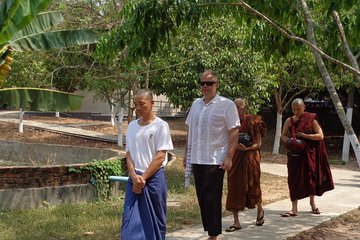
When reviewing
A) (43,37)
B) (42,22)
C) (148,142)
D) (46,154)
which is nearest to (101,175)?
(43,37)

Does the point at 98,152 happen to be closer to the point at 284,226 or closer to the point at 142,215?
the point at 284,226

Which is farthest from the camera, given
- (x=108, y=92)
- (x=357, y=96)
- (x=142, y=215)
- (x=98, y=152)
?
(x=357, y=96)

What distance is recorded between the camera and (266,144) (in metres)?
22.6

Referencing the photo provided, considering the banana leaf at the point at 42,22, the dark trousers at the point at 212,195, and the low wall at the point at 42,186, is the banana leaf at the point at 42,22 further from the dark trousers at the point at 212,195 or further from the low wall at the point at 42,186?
the dark trousers at the point at 212,195

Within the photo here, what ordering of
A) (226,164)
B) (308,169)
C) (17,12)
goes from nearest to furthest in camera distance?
(226,164), (17,12), (308,169)

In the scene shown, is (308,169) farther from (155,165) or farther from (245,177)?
(155,165)

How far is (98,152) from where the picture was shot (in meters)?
13.0

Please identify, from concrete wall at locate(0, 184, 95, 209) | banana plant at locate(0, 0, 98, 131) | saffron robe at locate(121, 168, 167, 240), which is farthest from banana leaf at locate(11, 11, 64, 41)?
saffron robe at locate(121, 168, 167, 240)

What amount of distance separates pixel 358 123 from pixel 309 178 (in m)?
21.1

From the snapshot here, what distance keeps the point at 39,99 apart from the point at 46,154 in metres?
7.12

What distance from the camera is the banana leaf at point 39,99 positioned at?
26.2 feet

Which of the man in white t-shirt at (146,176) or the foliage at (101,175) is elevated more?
the man in white t-shirt at (146,176)

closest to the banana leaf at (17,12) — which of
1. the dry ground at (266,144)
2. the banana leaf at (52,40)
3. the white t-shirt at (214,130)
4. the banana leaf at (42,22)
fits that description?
the banana leaf at (52,40)

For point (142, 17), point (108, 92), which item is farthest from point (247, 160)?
point (108, 92)
